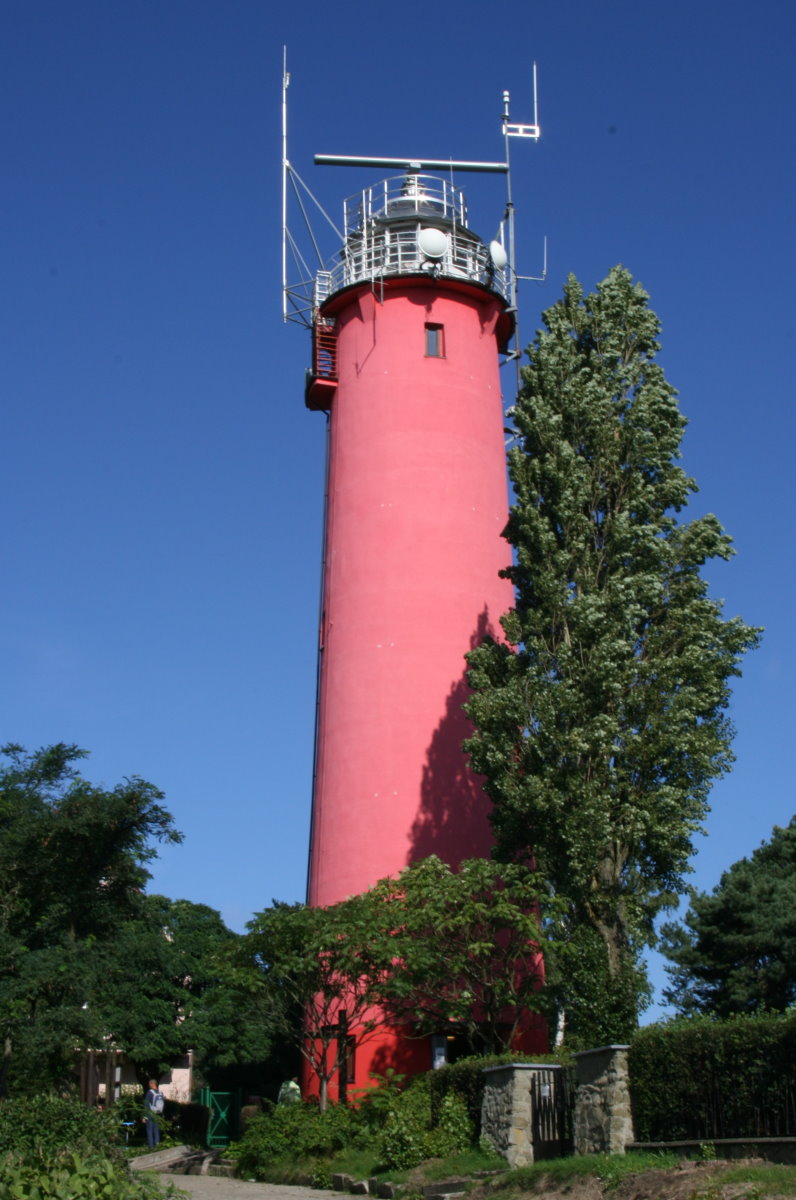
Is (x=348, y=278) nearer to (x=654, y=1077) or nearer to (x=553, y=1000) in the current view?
(x=553, y=1000)

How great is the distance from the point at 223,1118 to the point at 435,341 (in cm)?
2008

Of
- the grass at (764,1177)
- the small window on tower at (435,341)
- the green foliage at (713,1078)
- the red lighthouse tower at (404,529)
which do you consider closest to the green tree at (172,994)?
the red lighthouse tower at (404,529)

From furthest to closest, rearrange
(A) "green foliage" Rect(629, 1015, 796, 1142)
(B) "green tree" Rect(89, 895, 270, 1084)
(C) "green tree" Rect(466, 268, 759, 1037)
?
(B) "green tree" Rect(89, 895, 270, 1084) < (C) "green tree" Rect(466, 268, 759, 1037) < (A) "green foliage" Rect(629, 1015, 796, 1142)

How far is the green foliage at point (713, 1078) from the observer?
45.6 ft

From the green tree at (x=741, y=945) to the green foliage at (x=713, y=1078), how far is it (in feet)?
67.3

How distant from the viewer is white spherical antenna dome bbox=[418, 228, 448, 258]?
106ft

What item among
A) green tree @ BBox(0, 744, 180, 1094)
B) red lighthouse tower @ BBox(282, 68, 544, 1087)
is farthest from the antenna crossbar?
green tree @ BBox(0, 744, 180, 1094)

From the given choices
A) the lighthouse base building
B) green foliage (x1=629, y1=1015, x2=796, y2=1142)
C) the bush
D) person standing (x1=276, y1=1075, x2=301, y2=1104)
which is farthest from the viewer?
the lighthouse base building

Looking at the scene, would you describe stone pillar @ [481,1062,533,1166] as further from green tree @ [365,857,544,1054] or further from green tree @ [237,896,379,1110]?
green tree @ [237,896,379,1110]

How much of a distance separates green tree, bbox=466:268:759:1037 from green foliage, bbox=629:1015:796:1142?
510 centimetres

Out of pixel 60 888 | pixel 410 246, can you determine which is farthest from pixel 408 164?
pixel 60 888

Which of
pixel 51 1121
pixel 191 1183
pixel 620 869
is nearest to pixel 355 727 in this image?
pixel 620 869

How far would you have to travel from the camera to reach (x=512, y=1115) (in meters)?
17.2

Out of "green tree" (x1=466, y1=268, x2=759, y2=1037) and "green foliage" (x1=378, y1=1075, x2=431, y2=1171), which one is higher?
"green tree" (x1=466, y1=268, x2=759, y2=1037)
